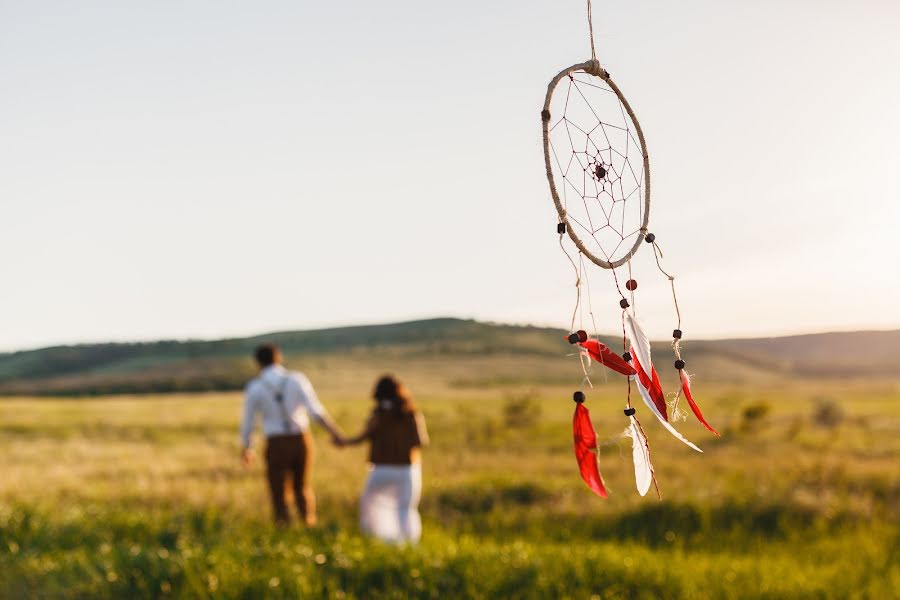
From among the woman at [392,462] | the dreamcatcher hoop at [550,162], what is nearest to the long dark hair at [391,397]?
the woman at [392,462]

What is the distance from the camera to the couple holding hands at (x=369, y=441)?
11.0m

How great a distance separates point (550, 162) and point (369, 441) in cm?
981

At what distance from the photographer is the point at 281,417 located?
1114 cm

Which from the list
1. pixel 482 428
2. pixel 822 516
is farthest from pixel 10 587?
pixel 482 428

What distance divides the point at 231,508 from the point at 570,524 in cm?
569

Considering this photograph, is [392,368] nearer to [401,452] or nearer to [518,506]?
[518,506]

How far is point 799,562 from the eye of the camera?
1255cm

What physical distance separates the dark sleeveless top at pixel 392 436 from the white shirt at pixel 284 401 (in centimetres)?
69

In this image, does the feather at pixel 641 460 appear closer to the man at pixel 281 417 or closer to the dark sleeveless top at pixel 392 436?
the dark sleeveless top at pixel 392 436

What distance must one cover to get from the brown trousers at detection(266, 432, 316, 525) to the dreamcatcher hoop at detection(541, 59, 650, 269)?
9611 mm

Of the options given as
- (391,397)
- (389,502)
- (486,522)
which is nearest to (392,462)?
(389,502)

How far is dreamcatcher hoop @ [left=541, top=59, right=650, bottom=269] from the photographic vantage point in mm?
1639

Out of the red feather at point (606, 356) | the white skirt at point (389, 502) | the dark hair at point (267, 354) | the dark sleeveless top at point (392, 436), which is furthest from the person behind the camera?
the dark hair at point (267, 354)

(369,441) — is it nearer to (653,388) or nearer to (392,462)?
(392,462)
